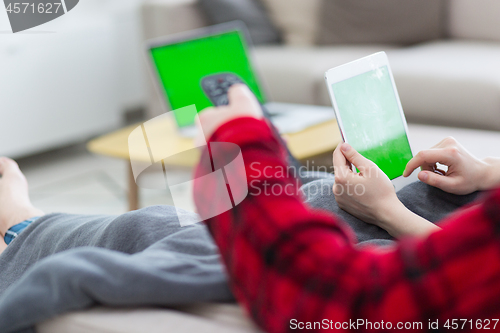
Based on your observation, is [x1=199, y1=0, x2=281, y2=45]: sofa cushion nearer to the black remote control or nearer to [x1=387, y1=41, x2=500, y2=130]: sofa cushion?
[x1=387, y1=41, x2=500, y2=130]: sofa cushion

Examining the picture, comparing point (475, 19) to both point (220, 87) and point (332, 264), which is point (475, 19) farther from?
point (332, 264)

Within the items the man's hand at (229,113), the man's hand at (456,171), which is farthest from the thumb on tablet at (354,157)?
the man's hand at (229,113)

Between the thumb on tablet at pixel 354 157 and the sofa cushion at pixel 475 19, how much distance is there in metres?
1.87

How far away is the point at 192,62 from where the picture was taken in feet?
5.71

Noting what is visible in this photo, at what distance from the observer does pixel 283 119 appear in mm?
1715

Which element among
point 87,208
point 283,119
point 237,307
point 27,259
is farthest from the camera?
point 87,208

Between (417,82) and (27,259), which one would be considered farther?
(417,82)

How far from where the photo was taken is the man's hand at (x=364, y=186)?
2.25ft

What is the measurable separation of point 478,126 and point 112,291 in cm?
166

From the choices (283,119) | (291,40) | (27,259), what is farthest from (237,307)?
(291,40)

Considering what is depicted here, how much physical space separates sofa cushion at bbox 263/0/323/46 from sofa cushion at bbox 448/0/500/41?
610 millimetres

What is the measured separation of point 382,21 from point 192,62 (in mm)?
1058

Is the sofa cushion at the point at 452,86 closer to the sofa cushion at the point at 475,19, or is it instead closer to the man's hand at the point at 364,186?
the sofa cushion at the point at 475,19

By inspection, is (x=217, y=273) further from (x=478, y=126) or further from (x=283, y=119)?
(x=478, y=126)
